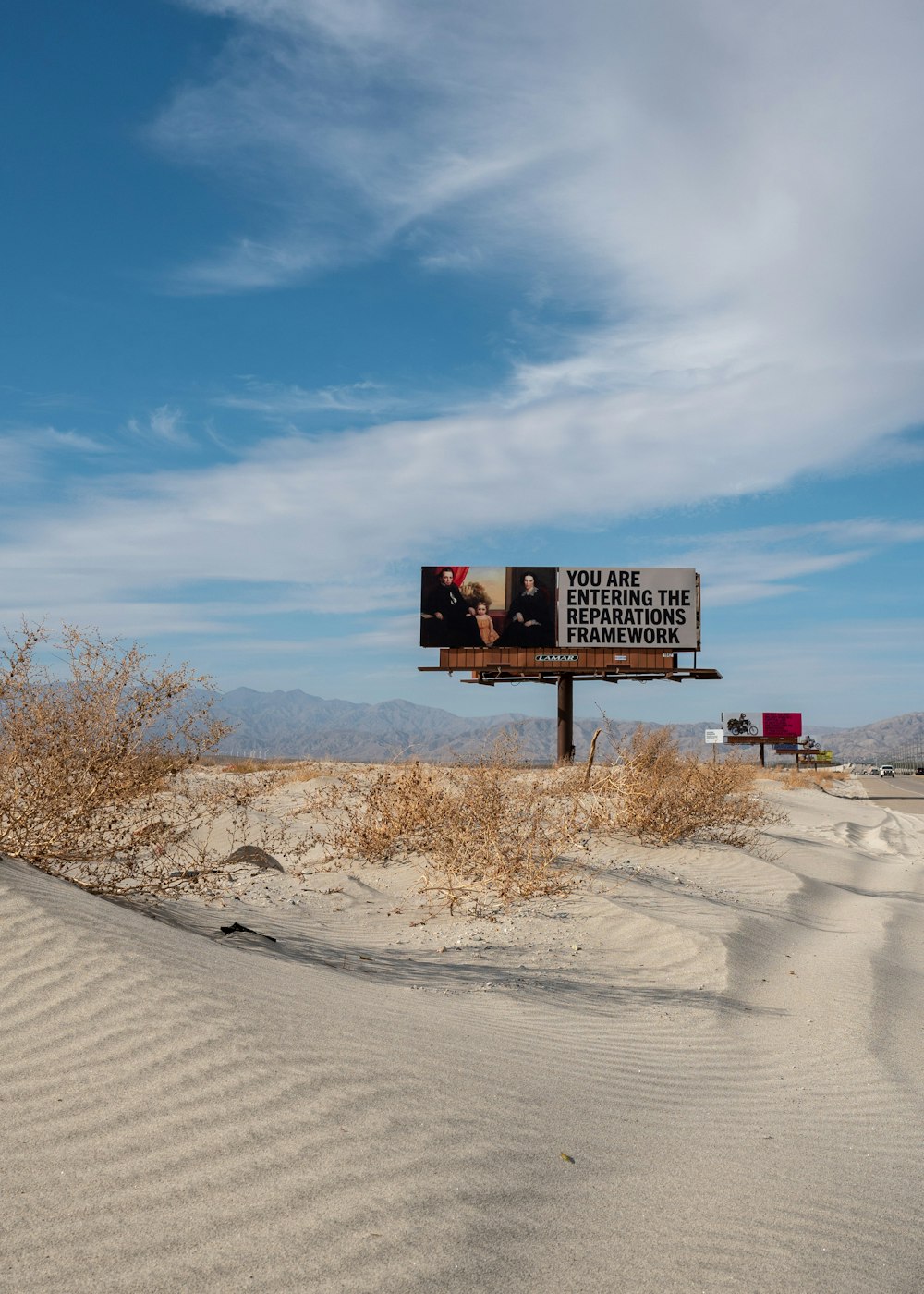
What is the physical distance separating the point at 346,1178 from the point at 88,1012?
1.60m

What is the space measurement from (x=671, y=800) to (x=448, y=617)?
14179 millimetres

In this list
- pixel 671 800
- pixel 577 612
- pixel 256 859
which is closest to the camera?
pixel 256 859

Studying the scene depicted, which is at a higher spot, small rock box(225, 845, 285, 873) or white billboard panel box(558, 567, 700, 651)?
white billboard panel box(558, 567, 700, 651)

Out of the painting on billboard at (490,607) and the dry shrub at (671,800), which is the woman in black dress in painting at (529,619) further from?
the dry shrub at (671,800)

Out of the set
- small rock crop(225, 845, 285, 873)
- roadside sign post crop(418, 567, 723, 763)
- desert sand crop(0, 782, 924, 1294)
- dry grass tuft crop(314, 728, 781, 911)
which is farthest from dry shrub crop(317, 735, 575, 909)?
roadside sign post crop(418, 567, 723, 763)

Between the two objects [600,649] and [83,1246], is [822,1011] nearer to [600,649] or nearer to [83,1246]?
[83,1246]

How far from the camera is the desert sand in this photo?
95.3 inches

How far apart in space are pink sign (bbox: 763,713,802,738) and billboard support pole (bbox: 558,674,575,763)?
156 feet

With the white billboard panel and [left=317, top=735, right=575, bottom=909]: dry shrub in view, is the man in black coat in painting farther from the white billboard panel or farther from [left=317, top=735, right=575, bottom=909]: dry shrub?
[left=317, top=735, right=575, bottom=909]: dry shrub

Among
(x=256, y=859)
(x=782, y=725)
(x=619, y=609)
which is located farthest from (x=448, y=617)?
(x=782, y=725)

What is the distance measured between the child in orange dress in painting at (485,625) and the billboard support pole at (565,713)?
2.15 metres

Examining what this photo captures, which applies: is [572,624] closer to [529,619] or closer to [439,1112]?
[529,619]

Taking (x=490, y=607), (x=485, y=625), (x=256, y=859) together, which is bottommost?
(x=256, y=859)

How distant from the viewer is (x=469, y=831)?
8.87m
